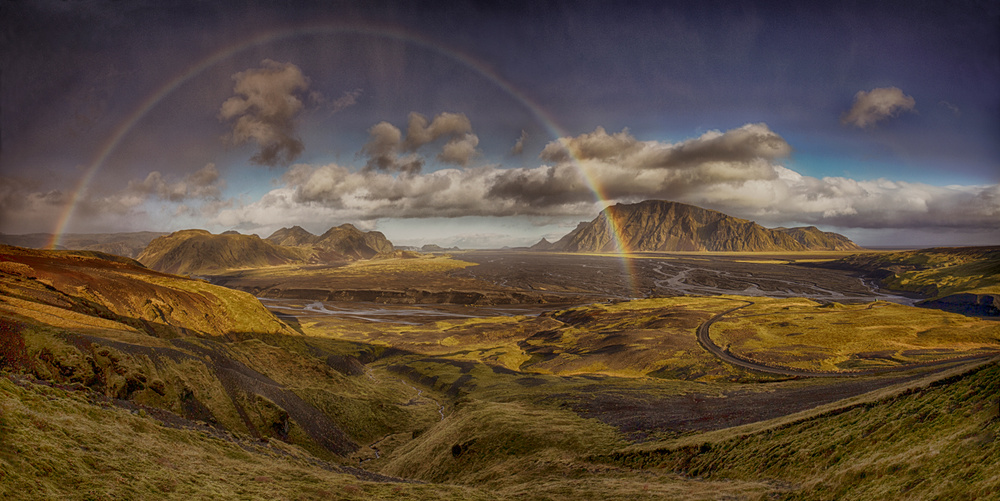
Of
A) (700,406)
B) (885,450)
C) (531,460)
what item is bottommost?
(700,406)

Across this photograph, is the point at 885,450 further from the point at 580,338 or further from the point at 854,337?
the point at 854,337

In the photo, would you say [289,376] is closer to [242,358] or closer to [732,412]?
[242,358]

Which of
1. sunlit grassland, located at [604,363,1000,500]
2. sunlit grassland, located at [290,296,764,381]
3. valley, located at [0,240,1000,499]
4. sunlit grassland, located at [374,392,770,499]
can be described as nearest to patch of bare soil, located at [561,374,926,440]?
valley, located at [0,240,1000,499]

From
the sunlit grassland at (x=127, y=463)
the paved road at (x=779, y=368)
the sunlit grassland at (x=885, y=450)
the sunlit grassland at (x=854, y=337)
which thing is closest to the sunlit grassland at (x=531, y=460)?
the sunlit grassland at (x=885, y=450)

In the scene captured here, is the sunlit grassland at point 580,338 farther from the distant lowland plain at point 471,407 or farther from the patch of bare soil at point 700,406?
the patch of bare soil at point 700,406

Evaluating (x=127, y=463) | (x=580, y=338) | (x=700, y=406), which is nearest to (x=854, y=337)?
(x=580, y=338)

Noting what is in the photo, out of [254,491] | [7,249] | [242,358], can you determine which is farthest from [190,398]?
[7,249]
